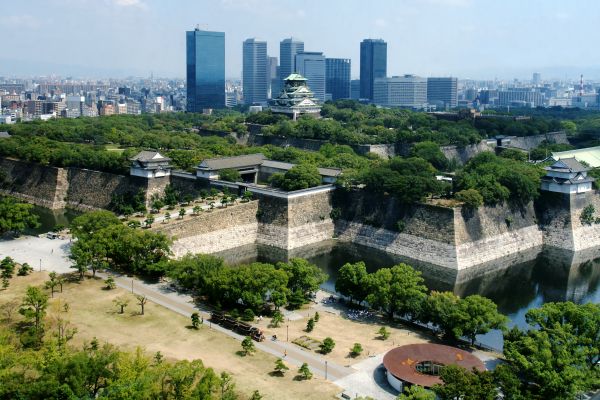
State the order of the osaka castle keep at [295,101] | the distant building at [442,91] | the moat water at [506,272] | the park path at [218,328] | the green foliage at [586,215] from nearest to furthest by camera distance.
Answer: the park path at [218,328]
the moat water at [506,272]
the green foliage at [586,215]
the osaka castle keep at [295,101]
the distant building at [442,91]

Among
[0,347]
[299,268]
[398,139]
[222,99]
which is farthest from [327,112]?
[222,99]

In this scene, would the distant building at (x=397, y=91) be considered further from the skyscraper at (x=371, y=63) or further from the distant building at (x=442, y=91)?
the distant building at (x=442, y=91)

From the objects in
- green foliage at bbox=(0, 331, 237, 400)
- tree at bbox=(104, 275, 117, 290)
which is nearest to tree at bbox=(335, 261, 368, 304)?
tree at bbox=(104, 275, 117, 290)

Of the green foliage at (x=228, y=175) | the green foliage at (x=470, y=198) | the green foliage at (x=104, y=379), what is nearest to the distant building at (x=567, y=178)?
the green foliage at (x=470, y=198)

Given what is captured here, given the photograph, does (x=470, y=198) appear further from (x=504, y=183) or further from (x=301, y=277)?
(x=301, y=277)

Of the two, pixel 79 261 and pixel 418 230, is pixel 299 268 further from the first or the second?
pixel 418 230

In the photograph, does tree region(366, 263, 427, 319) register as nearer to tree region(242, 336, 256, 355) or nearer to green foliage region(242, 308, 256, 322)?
green foliage region(242, 308, 256, 322)

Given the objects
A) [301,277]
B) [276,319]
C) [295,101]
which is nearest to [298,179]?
[301,277]
